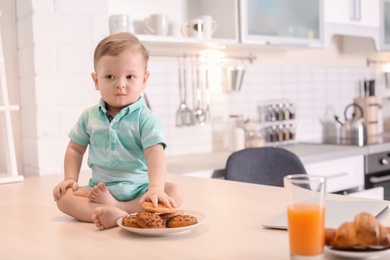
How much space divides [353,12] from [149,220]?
272cm

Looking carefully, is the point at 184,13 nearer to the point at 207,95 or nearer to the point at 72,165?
the point at 207,95

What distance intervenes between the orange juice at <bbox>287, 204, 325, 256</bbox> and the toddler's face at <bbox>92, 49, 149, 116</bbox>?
525 mm

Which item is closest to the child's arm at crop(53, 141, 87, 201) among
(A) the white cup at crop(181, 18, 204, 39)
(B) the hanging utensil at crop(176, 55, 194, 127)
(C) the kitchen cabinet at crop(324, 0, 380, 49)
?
(A) the white cup at crop(181, 18, 204, 39)

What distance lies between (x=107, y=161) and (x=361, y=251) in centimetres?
60

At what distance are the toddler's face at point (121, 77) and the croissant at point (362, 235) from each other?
56 cm

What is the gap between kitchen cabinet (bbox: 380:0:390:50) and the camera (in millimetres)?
3527

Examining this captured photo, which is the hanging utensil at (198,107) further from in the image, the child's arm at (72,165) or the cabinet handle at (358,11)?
the child's arm at (72,165)

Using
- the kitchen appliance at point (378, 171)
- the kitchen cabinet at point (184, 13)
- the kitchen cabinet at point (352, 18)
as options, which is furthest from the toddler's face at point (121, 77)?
the kitchen cabinet at point (352, 18)

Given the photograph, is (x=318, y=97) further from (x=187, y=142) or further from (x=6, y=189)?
(x=6, y=189)

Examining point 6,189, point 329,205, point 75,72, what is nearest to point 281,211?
point 329,205

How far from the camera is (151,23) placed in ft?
8.45

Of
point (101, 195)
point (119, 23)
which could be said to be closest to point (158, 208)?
point (101, 195)

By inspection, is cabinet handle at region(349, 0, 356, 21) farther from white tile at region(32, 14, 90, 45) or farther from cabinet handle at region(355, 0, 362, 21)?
white tile at region(32, 14, 90, 45)

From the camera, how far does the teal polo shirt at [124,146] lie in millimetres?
1187
